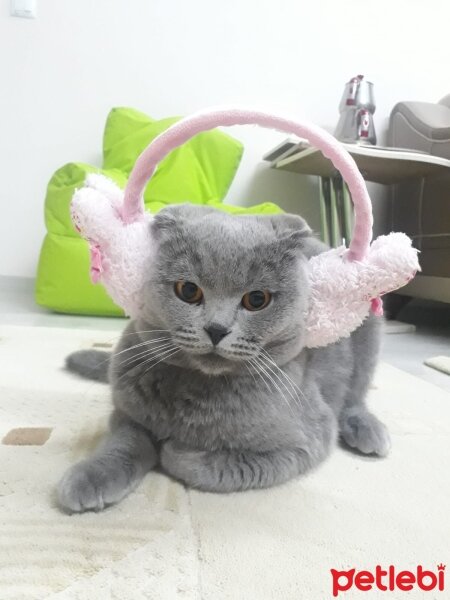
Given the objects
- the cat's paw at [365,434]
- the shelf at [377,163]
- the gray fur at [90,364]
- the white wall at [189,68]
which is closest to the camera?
the cat's paw at [365,434]

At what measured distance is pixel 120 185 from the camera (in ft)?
6.36

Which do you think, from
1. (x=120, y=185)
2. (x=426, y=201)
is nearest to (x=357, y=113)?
(x=426, y=201)

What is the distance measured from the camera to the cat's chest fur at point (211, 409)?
0.67m

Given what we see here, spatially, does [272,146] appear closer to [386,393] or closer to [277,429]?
[386,393]

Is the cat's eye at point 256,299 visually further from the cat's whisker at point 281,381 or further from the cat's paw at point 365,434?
the cat's paw at point 365,434

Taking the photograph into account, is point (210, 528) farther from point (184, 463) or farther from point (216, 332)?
point (216, 332)

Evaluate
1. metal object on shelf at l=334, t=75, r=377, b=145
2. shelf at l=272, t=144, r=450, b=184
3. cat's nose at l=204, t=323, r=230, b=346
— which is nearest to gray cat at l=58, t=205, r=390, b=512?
cat's nose at l=204, t=323, r=230, b=346

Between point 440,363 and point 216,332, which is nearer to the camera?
point 216,332

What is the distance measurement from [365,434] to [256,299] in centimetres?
37

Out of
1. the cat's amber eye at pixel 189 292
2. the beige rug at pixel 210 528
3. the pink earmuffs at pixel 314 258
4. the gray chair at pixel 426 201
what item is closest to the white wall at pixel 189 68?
the gray chair at pixel 426 201

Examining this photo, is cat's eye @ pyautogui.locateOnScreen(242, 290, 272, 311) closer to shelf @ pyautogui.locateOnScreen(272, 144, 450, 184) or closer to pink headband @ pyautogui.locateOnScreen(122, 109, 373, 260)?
pink headband @ pyautogui.locateOnScreen(122, 109, 373, 260)

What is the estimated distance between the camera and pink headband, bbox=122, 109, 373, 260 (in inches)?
23.3

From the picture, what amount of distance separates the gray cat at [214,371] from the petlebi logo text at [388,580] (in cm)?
18

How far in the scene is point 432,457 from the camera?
86 centimetres
